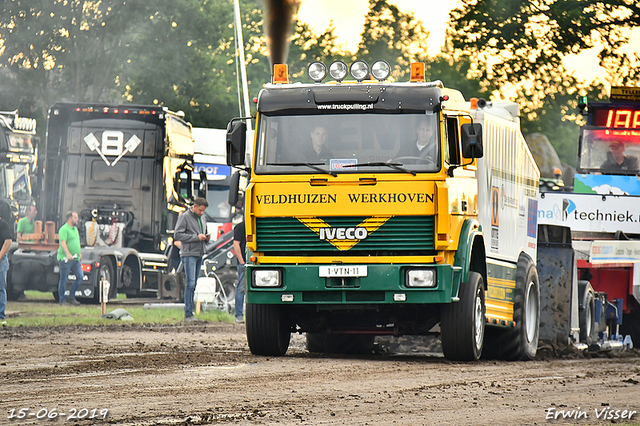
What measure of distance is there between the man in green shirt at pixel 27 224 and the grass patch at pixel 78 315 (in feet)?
5.03

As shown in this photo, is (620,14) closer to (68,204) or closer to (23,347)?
(68,204)

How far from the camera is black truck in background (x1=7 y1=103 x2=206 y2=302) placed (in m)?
27.4

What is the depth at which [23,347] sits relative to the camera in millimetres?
14883

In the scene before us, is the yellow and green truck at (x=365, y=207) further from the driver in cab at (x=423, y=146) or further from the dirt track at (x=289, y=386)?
the dirt track at (x=289, y=386)

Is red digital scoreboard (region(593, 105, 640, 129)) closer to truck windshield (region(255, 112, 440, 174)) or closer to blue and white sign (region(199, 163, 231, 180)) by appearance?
blue and white sign (region(199, 163, 231, 180))

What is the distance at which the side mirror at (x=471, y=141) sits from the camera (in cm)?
1307

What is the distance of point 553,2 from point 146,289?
1162cm

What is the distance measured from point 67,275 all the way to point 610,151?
1100 centimetres

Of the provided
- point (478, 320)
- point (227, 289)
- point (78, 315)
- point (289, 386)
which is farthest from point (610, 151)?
point (289, 386)

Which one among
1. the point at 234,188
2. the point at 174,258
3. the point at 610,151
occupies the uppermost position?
the point at 610,151

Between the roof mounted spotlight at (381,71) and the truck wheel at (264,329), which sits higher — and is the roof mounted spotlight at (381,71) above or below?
above

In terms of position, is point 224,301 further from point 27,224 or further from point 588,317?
point 588,317

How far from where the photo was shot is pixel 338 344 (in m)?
15.9

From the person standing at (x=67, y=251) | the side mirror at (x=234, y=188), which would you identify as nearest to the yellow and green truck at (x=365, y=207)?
the side mirror at (x=234, y=188)
